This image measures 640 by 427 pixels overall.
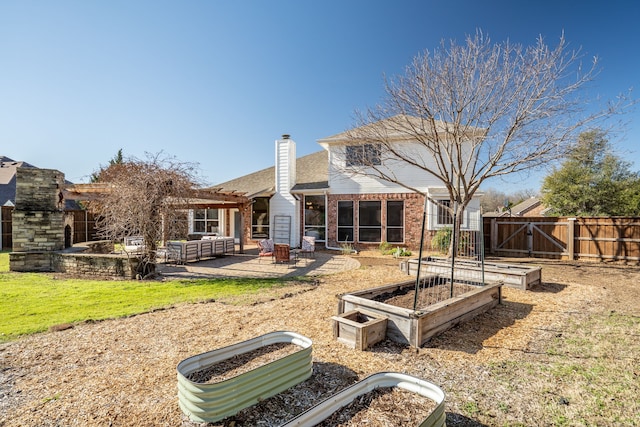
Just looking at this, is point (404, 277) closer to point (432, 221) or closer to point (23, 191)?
point (432, 221)

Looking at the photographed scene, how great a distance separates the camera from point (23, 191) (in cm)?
1098

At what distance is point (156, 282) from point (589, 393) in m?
9.56

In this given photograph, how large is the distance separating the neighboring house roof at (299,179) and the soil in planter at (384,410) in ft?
46.2

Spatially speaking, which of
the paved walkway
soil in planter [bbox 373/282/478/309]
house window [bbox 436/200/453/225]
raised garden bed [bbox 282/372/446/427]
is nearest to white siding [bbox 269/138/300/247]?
the paved walkway

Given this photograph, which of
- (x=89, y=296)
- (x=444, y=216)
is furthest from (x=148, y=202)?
(x=444, y=216)

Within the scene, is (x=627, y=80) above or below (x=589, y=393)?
above

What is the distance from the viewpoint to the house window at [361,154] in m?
15.0

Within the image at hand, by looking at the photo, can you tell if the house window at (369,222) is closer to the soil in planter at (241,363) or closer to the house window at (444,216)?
the house window at (444,216)

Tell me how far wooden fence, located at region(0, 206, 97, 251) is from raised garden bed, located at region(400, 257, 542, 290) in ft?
63.3

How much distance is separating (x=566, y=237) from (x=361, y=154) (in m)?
9.60

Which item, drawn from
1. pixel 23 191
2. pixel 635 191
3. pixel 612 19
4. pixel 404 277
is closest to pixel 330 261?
pixel 404 277

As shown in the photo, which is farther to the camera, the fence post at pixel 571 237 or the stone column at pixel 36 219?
the fence post at pixel 571 237

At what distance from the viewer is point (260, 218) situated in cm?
1853

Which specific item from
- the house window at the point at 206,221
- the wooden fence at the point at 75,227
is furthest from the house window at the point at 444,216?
the wooden fence at the point at 75,227
